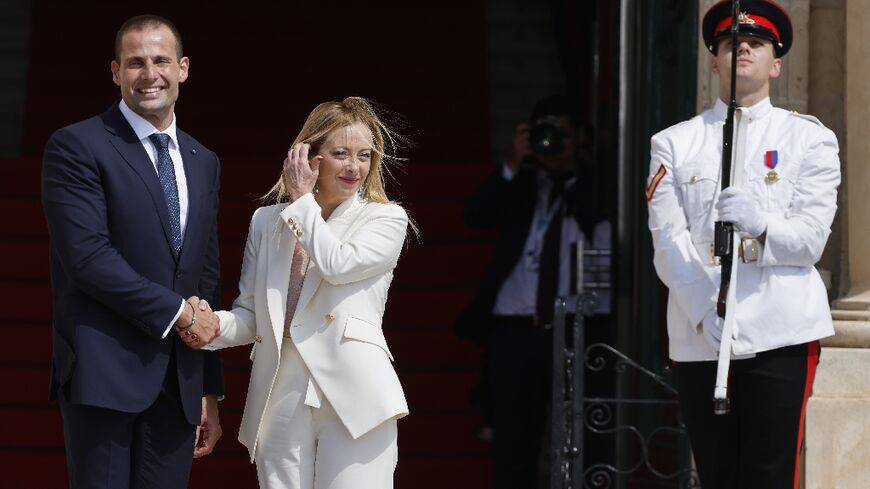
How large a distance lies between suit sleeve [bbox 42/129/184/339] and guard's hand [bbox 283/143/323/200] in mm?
437

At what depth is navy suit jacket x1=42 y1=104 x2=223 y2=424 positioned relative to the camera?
14.8 feet

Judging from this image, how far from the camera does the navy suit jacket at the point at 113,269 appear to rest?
451 centimetres

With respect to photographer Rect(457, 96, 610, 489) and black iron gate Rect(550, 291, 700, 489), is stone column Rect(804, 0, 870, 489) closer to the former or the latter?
black iron gate Rect(550, 291, 700, 489)

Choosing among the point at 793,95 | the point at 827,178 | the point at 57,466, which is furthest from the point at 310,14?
the point at 827,178

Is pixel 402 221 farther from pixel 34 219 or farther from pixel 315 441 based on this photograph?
pixel 34 219

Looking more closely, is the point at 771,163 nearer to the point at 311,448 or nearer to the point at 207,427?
the point at 311,448

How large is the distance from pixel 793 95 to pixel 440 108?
6093 millimetres

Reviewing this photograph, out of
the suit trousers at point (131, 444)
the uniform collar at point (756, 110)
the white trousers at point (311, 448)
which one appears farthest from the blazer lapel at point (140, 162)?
the uniform collar at point (756, 110)

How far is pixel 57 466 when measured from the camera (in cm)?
742

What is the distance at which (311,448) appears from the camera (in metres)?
4.54

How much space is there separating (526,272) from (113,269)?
298 cm

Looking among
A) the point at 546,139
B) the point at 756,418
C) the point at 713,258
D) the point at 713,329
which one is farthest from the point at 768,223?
the point at 546,139

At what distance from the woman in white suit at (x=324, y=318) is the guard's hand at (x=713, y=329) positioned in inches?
36.1

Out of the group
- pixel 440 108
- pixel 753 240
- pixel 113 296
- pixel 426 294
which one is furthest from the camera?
pixel 440 108
